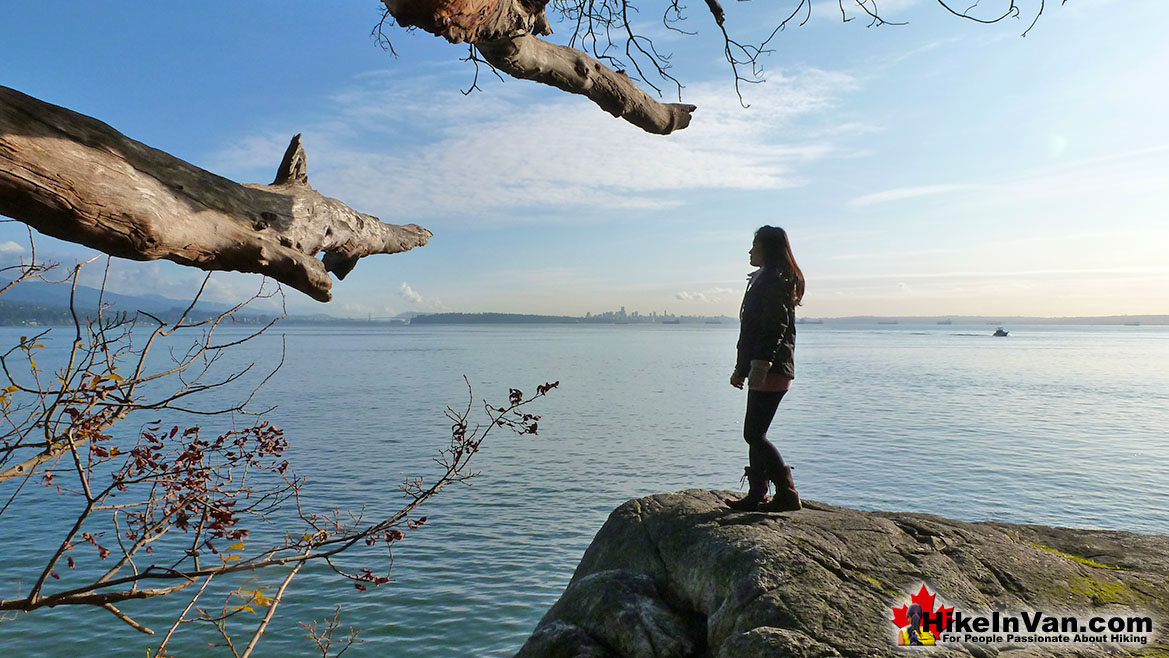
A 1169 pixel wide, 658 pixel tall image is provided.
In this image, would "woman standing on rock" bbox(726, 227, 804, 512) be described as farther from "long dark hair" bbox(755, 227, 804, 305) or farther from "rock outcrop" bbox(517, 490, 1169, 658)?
"rock outcrop" bbox(517, 490, 1169, 658)

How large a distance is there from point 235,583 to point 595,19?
9.41m

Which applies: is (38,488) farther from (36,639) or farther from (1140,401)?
(1140,401)

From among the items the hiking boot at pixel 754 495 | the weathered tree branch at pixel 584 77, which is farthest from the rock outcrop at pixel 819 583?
the weathered tree branch at pixel 584 77

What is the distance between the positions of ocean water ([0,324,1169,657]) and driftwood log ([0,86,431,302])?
535 centimetres

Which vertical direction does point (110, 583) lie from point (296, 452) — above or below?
above

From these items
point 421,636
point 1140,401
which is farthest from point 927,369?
point 421,636

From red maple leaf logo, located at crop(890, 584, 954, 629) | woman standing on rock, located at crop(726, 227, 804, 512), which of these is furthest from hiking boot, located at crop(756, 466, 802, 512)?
red maple leaf logo, located at crop(890, 584, 954, 629)

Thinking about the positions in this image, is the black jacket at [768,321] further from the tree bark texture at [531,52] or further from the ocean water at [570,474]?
the ocean water at [570,474]

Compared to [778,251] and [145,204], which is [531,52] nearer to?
[145,204]

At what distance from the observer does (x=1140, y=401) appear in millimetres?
32438

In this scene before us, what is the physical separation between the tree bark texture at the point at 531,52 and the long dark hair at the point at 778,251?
195cm

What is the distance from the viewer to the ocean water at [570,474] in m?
8.89

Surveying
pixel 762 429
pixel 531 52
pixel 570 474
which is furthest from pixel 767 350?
pixel 570 474

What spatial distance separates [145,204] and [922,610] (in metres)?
4.47
